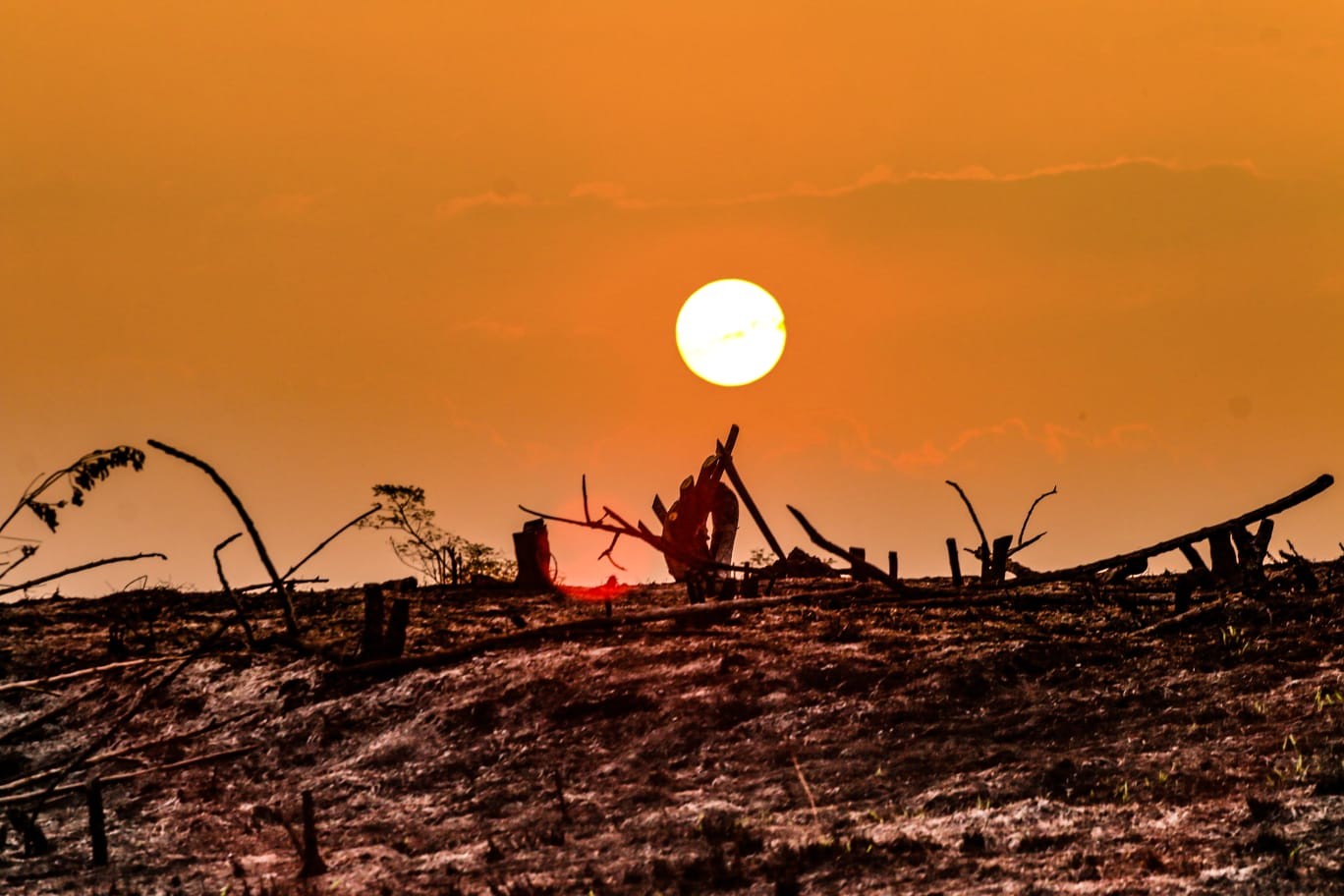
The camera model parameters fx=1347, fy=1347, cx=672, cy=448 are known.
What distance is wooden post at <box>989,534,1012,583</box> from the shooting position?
17328 mm

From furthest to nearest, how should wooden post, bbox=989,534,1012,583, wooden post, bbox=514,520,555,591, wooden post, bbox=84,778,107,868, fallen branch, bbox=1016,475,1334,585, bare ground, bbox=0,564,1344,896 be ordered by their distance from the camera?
wooden post, bbox=514,520,555,591 < wooden post, bbox=989,534,1012,583 < fallen branch, bbox=1016,475,1334,585 < wooden post, bbox=84,778,107,868 < bare ground, bbox=0,564,1344,896

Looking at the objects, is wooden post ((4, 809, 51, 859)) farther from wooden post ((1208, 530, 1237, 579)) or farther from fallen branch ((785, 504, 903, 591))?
wooden post ((1208, 530, 1237, 579))

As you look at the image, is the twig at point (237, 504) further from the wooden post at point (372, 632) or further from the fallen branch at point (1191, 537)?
the fallen branch at point (1191, 537)

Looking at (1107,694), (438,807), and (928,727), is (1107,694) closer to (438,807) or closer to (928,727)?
(928,727)

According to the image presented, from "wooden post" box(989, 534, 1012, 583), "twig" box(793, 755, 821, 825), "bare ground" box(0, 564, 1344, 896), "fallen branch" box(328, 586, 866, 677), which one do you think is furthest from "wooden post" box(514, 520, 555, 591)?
"twig" box(793, 755, 821, 825)

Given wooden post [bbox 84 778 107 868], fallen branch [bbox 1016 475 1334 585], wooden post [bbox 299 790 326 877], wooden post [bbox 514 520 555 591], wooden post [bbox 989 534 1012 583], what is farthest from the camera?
wooden post [bbox 514 520 555 591]

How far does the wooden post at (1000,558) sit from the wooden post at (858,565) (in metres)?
1.67

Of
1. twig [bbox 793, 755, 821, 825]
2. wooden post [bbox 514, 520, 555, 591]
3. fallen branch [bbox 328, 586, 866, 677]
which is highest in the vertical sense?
wooden post [bbox 514, 520, 555, 591]

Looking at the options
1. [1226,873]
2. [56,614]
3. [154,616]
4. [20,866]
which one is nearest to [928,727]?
[1226,873]

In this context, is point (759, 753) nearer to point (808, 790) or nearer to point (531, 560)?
point (808, 790)

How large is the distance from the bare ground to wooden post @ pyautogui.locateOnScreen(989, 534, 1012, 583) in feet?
3.81

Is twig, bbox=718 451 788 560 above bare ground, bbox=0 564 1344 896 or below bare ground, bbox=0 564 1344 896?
above

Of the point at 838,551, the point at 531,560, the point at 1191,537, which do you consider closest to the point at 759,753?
the point at 838,551

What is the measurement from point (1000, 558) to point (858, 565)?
303cm
